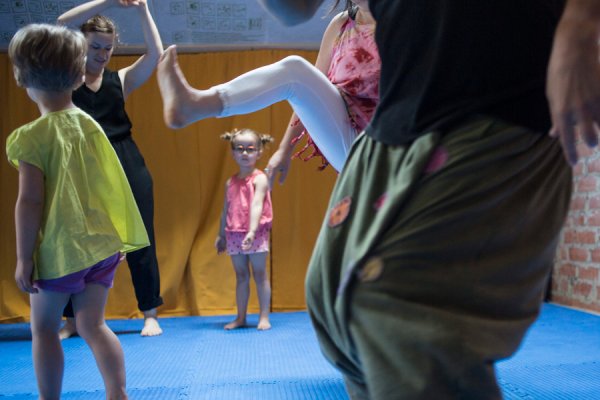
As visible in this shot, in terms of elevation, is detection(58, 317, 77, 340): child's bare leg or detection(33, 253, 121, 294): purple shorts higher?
detection(33, 253, 121, 294): purple shorts

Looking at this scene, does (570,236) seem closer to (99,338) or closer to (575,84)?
(99,338)

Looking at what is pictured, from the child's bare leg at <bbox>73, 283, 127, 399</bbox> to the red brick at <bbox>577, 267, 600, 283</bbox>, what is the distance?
2912 millimetres

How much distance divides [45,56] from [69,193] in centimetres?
34

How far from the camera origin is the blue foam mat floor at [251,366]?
181 cm

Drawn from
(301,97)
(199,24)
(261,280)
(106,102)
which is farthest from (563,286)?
(301,97)

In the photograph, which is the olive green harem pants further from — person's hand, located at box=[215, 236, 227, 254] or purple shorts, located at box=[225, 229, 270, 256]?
person's hand, located at box=[215, 236, 227, 254]

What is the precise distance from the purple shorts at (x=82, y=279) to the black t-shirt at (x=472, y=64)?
1.00m

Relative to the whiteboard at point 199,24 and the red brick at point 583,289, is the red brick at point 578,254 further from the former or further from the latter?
the whiteboard at point 199,24

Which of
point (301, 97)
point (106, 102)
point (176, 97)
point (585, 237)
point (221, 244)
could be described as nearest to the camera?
point (176, 97)

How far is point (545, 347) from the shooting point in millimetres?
2455

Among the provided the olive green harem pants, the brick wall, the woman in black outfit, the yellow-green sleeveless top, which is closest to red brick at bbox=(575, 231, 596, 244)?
the brick wall

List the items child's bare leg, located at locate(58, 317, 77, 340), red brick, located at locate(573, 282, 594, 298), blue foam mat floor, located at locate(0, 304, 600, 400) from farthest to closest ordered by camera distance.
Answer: red brick, located at locate(573, 282, 594, 298)
child's bare leg, located at locate(58, 317, 77, 340)
blue foam mat floor, located at locate(0, 304, 600, 400)

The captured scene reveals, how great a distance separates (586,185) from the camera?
357cm

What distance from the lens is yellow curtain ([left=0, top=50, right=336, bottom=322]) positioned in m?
3.98
